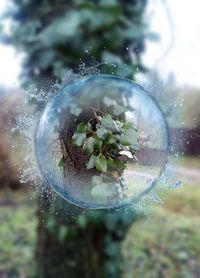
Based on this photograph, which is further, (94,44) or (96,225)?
(96,225)

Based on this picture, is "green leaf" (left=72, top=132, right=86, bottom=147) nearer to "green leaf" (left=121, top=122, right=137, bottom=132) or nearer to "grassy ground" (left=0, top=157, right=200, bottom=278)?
"green leaf" (left=121, top=122, right=137, bottom=132)

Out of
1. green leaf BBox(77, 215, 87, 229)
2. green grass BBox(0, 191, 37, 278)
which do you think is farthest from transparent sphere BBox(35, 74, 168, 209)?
green grass BBox(0, 191, 37, 278)

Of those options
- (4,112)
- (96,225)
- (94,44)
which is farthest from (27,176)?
(96,225)

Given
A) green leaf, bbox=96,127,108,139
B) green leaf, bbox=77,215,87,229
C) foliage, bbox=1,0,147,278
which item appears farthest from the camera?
green leaf, bbox=77,215,87,229

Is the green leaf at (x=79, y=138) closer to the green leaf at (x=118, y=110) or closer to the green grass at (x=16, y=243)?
the green leaf at (x=118, y=110)

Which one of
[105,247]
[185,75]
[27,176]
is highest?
[185,75]

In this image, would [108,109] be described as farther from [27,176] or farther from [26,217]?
[26,217]
